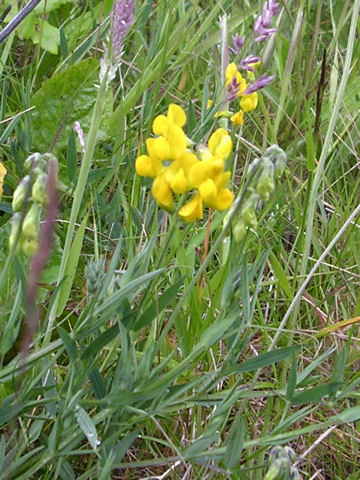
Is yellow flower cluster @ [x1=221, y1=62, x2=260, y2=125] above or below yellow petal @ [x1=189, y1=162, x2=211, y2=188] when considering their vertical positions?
below

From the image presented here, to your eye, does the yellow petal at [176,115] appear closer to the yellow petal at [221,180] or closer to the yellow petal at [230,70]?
the yellow petal at [221,180]

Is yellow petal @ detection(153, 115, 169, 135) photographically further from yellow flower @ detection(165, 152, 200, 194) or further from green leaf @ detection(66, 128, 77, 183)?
green leaf @ detection(66, 128, 77, 183)

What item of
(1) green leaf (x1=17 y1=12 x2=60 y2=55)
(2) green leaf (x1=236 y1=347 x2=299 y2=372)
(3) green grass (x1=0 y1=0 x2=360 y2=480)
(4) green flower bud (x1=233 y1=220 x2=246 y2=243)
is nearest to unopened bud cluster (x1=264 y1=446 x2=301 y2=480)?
(3) green grass (x1=0 y1=0 x2=360 y2=480)

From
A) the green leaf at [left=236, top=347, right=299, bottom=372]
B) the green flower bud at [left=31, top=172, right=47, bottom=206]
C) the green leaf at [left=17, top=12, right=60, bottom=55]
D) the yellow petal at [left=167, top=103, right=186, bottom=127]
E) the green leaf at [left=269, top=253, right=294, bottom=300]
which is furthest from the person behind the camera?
the green leaf at [left=17, top=12, right=60, bottom=55]

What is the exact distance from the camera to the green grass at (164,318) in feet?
3.46

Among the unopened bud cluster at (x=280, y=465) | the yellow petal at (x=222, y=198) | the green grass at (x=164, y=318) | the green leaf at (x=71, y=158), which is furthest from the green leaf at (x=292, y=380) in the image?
the green leaf at (x=71, y=158)

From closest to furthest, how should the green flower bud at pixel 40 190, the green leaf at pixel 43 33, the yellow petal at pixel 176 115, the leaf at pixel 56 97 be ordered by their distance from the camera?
1. the green flower bud at pixel 40 190
2. the yellow petal at pixel 176 115
3. the leaf at pixel 56 97
4. the green leaf at pixel 43 33

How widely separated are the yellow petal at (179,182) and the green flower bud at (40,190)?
157 mm

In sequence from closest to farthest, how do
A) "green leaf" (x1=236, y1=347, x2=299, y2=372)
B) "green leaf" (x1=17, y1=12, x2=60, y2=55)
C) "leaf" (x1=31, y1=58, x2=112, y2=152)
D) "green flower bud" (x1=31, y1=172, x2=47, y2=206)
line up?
"green flower bud" (x1=31, y1=172, x2=47, y2=206)
"green leaf" (x1=236, y1=347, x2=299, y2=372)
"leaf" (x1=31, y1=58, x2=112, y2=152)
"green leaf" (x1=17, y1=12, x2=60, y2=55)

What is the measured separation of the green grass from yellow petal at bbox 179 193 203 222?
0.06 ft

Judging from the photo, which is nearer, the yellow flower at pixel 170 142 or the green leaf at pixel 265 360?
the yellow flower at pixel 170 142

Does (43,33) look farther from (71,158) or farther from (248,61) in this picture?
(248,61)

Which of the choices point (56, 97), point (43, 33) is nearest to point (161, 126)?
point (56, 97)

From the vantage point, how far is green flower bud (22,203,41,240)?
941 millimetres
